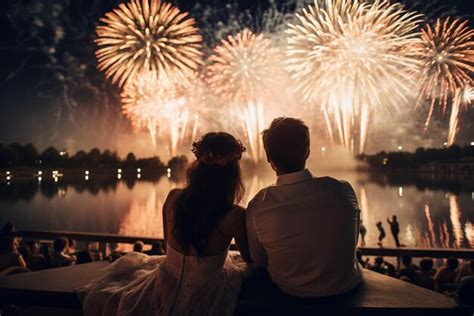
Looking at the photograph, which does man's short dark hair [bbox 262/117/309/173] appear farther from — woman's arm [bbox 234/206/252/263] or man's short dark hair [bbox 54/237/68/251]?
man's short dark hair [bbox 54/237/68/251]

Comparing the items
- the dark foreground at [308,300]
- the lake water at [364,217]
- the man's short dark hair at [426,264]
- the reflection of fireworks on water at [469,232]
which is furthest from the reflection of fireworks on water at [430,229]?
the dark foreground at [308,300]

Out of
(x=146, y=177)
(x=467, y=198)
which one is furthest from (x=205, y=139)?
(x=146, y=177)

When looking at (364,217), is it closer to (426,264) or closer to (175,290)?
(426,264)

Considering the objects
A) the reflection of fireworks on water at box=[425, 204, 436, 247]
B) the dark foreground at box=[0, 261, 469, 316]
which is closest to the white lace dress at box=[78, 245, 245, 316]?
the dark foreground at box=[0, 261, 469, 316]

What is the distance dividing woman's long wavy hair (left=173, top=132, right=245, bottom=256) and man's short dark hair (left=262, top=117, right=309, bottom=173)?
347mm

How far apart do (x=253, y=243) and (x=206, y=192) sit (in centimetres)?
43

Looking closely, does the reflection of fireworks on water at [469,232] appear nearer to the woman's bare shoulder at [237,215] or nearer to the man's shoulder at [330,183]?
the man's shoulder at [330,183]

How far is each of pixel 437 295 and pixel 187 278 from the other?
1.52 metres

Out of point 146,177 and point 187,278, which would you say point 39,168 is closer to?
point 146,177

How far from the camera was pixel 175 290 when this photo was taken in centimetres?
244

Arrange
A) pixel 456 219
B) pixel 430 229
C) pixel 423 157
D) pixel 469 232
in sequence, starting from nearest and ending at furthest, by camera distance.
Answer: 1. pixel 469 232
2. pixel 430 229
3. pixel 456 219
4. pixel 423 157

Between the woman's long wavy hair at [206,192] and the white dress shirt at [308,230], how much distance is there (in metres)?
0.23

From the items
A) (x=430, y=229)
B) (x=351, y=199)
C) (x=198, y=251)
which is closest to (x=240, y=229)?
(x=198, y=251)

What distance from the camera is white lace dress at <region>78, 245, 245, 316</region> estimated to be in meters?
2.37
